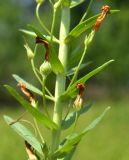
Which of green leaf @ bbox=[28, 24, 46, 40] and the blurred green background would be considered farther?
the blurred green background

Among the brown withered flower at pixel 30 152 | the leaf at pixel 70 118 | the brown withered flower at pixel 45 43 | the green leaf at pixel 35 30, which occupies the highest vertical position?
the green leaf at pixel 35 30

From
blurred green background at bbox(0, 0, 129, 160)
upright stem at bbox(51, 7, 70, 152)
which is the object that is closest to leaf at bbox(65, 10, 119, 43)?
upright stem at bbox(51, 7, 70, 152)

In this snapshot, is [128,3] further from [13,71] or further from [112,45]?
[13,71]

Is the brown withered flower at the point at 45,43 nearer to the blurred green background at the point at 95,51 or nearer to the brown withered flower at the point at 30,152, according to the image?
the brown withered flower at the point at 30,152

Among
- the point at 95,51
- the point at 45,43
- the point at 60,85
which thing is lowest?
the point at 95,51

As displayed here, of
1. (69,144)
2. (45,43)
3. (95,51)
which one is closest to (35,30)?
(45,43)

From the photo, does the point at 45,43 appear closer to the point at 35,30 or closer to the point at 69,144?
the point at 35,30

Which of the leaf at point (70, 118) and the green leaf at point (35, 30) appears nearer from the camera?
the green leaf at point (35, 30)

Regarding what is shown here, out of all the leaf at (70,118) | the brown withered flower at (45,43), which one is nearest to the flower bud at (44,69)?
the brown withered flower at (45,43)

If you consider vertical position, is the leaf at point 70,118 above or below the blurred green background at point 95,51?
above

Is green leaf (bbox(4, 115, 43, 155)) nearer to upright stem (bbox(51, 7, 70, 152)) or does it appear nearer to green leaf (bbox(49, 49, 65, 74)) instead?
upright stem (bbox(51, 7, 70, 152))

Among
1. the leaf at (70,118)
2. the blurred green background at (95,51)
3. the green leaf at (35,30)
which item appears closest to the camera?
the green leaf at (35,30)
